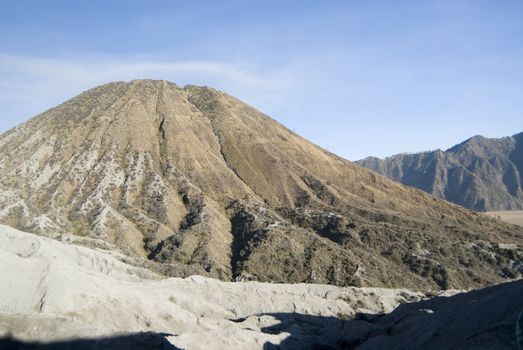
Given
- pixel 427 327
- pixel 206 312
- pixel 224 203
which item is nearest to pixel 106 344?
pixel 206 312

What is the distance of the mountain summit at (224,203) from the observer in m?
54.6

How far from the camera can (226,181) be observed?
242ft

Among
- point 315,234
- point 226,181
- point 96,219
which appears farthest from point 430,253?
point 96,219

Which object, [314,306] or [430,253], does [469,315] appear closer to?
[314,306]

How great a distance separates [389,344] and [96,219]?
40.0m

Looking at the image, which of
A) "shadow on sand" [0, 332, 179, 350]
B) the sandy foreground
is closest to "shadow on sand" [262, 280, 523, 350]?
the sandy foreground

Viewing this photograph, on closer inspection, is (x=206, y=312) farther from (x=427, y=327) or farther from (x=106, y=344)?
(x=427, y=327)

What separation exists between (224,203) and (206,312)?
33751 mm

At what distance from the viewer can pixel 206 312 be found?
36.0 m

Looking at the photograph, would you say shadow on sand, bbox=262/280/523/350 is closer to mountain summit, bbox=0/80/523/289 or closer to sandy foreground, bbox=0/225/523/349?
sandy foreground, bbox=0/225/523/349

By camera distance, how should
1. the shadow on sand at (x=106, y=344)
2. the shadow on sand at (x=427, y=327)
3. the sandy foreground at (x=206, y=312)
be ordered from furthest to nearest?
the sandy foreground at (x=206, y=312) → the shadow on sand at (x=106, y=344) → the shadow on sand at (x=427, y=327)

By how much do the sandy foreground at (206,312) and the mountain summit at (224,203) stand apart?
30.3 feet

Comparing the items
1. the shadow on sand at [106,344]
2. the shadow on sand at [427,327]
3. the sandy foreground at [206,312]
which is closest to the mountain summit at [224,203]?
the sandy foreground at [206,312]

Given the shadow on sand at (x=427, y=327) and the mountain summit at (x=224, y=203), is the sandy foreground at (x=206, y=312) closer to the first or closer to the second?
the shadow on sand at (x=427, y=327)
